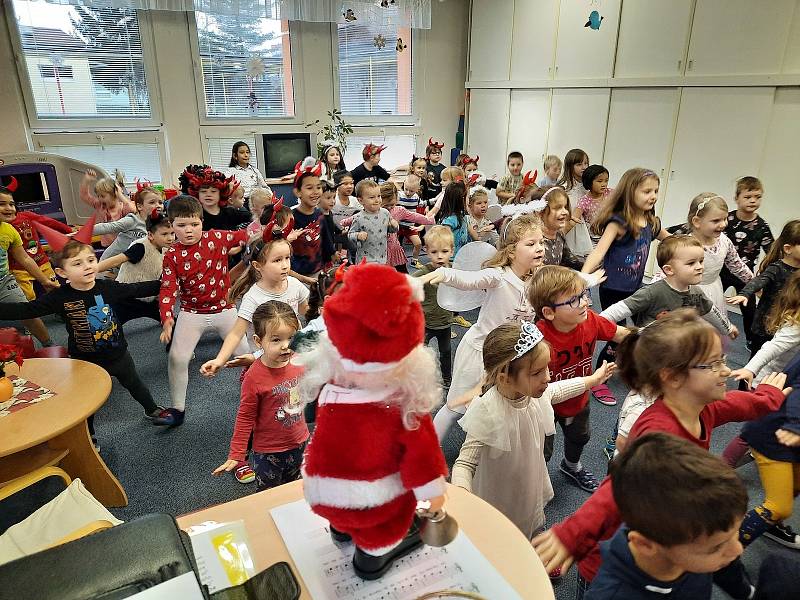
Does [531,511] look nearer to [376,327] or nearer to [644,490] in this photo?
[644,490]

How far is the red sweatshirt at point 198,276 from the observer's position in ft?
9.10

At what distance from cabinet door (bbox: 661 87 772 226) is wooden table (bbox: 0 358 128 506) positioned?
5221 mm

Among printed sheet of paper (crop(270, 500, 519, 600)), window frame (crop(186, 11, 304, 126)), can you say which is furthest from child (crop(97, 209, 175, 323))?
window frame (crop(186, 11, 304, 126))

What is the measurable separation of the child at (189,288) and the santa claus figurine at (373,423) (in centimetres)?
214

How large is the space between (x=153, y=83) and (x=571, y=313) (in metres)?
6.38

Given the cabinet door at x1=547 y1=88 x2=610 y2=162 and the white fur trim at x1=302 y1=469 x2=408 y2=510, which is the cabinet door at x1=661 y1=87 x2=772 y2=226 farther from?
the white fur trim at x1=302 y1=469 x2=408 y2=510

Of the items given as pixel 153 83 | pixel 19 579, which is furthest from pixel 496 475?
pixel 153 83

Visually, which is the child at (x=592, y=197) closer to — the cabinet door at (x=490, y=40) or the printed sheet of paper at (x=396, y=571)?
the printed sheet of paper at (x=396, y=571)

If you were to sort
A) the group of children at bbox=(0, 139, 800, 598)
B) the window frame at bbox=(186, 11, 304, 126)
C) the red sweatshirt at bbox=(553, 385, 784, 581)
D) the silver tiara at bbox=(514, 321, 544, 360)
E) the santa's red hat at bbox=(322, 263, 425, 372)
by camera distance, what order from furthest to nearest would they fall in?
the window frame at bbox=(186, 11, 304, 126)
the silver tiara at bbox=(514, 321, 544, 360)
the red sweatshirt at bbox=(553, 385, 784, 581)
the group of children at bbox=(0, 139, 800, 598)
the santa's red hat at bbox=(322, 263, 425, 372)

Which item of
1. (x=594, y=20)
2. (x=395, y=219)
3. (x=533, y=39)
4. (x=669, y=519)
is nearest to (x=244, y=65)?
(x=533, y=39)

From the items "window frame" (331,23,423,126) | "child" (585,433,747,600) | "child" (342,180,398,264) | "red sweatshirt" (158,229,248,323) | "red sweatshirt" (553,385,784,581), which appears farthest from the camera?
"window frame" (331,23,423,126)

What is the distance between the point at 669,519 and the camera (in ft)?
2.99

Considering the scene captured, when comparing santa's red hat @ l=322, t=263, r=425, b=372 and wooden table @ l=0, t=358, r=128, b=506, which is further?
wooden table @ l=0, t=358, r=128, b=506

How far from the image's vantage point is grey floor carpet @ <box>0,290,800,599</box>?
232 cm
